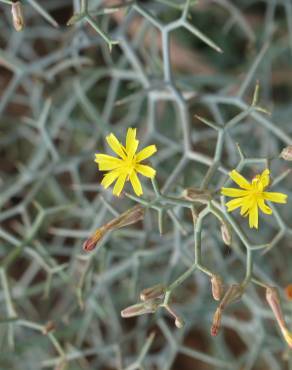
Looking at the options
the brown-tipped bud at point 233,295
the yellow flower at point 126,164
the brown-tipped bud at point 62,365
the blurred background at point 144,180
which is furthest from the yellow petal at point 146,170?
the brown-tipped bud at point 62,365

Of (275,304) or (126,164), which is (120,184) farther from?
(275,304)

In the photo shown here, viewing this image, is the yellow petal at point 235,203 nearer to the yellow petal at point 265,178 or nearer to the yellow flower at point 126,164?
the yellow petal at point 265,178

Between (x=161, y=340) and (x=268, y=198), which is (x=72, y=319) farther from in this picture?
(x=268, y=198)

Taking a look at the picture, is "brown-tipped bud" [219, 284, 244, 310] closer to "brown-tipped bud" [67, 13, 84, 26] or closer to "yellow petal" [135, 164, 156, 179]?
"yellow petal" [135, 164, 156, 179]

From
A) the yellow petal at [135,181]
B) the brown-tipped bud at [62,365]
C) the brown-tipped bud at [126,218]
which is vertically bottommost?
the brown-tipped bud at [62,365]

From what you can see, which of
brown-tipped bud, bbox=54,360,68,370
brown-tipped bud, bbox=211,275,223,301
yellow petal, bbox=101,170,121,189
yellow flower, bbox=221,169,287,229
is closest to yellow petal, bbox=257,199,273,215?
yellow flower, bbox=221,169,287,229

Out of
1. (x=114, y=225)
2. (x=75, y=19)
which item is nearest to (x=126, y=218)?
(x=114, y=225)
